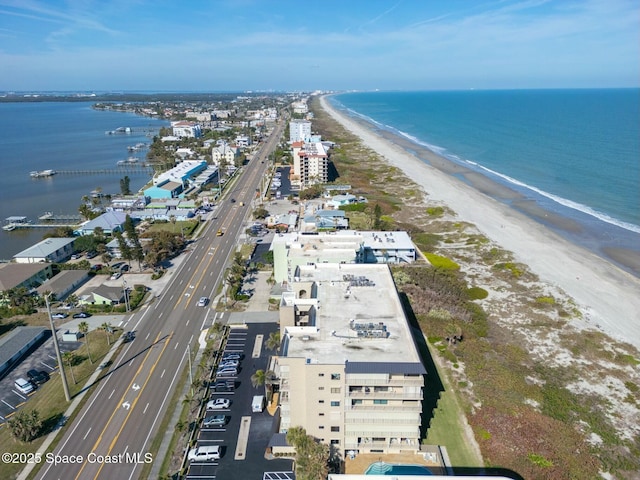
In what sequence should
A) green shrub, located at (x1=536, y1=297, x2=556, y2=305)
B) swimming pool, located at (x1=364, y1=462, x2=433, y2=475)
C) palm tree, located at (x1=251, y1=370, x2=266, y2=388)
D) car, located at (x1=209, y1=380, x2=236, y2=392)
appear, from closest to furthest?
swimming pool, located at (x1=364, y1=462, x2=433, y2=475) → palm tree, located at (x1=251, y1=370, x2=266, y2=388) → car, located at (x1=209, y1=380, x2=236, y2=392) → green shrub, located at (x1=536, y1=297, x2=556, y2=305)

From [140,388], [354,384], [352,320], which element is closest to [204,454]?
[140,388]

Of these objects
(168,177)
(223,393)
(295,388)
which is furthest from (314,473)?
(168,177)

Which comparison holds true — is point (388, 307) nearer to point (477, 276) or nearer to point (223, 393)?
point (223, 393)

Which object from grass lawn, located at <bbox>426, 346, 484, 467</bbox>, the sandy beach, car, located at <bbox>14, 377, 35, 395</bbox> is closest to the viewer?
grass lawn, located at <bbox>426, 346, 484, 467</bbox>

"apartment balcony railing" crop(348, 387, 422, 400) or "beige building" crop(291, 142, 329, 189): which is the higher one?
"beige building" crop(291, 142, 329, 189)

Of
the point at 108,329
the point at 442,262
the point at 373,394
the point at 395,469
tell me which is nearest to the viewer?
the point at 395,469

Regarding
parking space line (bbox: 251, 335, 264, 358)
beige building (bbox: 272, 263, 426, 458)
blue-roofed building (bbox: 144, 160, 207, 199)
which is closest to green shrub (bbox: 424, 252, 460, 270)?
beige building (bbox: 272, 263, 426, 458)

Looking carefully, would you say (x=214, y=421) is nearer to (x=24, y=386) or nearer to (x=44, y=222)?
(x=24, y=386)

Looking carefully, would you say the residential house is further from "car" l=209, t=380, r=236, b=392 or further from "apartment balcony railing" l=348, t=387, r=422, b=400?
"apartment balcony railing" l=348, t=387, r=422, b=400
